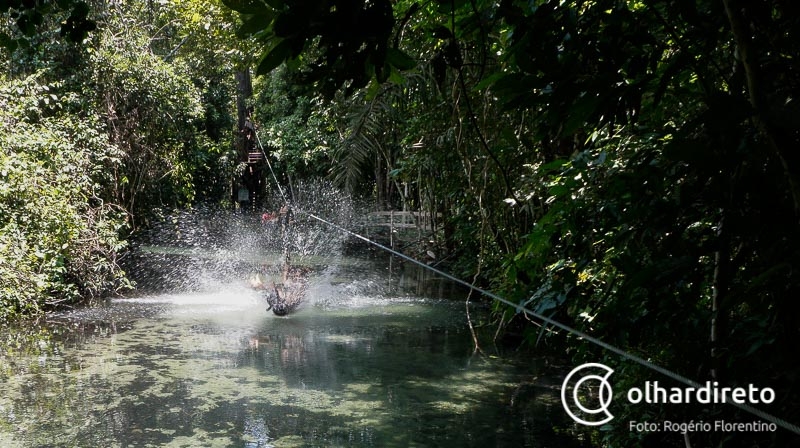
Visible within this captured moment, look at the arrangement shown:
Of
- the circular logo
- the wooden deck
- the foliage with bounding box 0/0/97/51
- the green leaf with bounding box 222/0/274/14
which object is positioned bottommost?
the circular logo

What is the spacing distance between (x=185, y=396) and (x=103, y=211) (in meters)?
4.72

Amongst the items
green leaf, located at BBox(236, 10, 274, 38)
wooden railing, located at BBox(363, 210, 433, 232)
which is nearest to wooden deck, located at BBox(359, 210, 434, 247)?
wooden railing, located at BBox(363, 210, 433, 232)

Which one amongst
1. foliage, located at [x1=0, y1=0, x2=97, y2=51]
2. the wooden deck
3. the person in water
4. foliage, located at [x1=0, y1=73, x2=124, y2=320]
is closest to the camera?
foliage, located at [x1=0, y1=0, x2=97, y2=51]

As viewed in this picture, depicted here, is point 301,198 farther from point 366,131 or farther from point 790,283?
point 790,283

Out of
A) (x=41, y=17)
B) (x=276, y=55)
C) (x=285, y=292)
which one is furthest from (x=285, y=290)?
(x=276, y=55)

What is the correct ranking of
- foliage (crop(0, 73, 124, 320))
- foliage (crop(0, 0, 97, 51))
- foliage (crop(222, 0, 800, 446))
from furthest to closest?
foliage (crop(0, 73, 124, 320)) → foliage (crop(0, 0, 97, 51)) → foliage (crop(222, 0, 800, 446))

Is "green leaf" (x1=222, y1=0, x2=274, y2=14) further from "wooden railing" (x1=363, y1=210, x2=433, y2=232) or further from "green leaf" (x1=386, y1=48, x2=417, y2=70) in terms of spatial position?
"wooden railing" (x1=363, y1=210, x2=433, y2=232)

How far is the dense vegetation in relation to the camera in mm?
1151

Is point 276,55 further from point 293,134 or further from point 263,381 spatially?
point 293,134

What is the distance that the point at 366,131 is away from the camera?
23.4ft

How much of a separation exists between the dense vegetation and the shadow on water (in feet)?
1.94

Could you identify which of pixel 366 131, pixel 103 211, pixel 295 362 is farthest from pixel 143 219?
pixel 295 362

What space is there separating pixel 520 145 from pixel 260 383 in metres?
2.55

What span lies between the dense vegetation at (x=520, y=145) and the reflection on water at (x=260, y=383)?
2.07 feet
